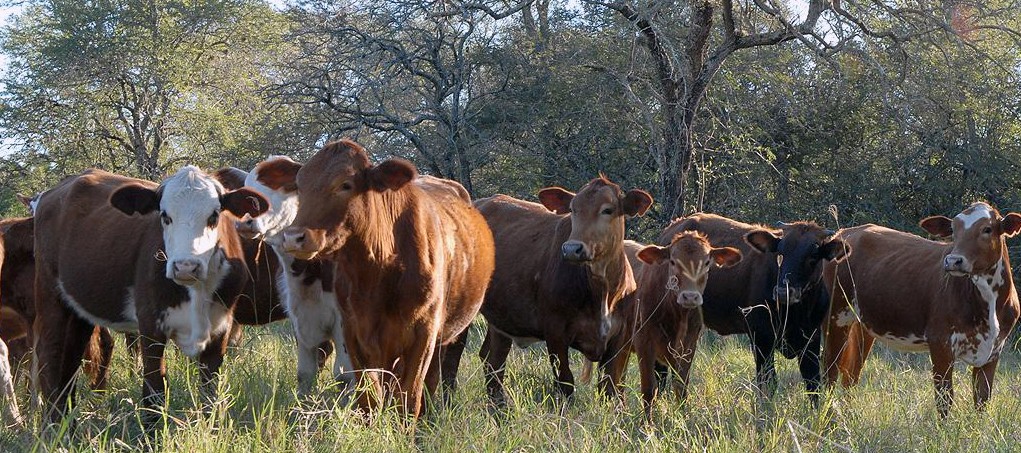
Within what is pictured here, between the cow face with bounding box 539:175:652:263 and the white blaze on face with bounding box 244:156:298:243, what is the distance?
1809 mm

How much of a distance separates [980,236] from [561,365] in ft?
10.9

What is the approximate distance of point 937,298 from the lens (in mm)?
9391

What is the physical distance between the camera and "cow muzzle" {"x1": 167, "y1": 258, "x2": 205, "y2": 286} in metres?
6.28

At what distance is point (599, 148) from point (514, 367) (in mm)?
7867

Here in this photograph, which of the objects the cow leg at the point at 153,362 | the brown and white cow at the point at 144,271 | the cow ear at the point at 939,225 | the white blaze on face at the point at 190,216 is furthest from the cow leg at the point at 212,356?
the cow ear at the point at 939,225

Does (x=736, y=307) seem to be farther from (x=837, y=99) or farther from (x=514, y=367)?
(x=837, y=99)

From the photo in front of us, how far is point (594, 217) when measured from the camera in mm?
8141

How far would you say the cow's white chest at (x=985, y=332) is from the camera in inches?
352

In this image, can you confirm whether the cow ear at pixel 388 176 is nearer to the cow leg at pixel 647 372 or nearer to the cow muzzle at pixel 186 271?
the cow muzzle at pixel 186 271

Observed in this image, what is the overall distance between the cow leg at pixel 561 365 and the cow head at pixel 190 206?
235 centimetres

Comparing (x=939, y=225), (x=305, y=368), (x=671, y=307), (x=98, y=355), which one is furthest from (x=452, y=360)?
(x=939, y=225)

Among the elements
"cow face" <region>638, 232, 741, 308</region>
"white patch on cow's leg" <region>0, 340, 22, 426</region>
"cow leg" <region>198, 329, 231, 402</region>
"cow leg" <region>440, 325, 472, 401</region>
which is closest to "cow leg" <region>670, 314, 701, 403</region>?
"cow face" <region>638, 232, 741, 308</region>

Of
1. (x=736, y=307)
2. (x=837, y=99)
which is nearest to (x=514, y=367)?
(x=736, y=307)

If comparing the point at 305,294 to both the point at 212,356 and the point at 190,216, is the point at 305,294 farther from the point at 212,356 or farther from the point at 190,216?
the point at 190,216
